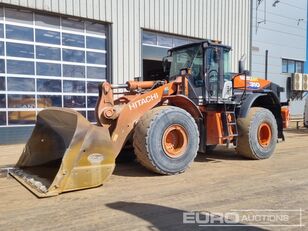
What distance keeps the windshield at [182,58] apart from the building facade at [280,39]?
12580mm

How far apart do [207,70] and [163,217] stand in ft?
15.2

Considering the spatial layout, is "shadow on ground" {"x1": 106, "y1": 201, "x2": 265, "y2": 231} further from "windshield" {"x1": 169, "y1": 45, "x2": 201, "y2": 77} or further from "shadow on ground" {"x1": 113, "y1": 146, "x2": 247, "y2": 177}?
"windshield" {"x1": 169, "y1": 45, "x2": 201, "y2": 77}

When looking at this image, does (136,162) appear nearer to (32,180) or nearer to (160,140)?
(160,140)

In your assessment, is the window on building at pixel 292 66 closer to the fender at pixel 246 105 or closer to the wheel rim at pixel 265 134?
the wheel rim at pixel 265 134

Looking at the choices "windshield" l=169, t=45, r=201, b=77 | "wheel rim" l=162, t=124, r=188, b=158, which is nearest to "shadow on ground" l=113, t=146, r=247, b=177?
"wheel rim" l=162, t=124, r=188, b=158

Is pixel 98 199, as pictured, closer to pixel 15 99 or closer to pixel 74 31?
pixel 15 99

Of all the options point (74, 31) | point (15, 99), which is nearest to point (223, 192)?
point (15, 99)

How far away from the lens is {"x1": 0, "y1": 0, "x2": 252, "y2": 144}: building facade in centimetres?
1258

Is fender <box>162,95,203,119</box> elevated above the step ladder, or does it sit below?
above

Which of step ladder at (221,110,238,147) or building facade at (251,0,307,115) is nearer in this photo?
step ladder at (221,110,238,147)

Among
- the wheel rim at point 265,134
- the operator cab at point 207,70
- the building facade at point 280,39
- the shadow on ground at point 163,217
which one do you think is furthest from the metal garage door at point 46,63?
the building facade at point 280,39

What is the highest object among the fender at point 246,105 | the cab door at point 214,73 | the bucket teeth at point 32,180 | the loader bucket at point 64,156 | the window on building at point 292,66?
the window on building at point 292,66

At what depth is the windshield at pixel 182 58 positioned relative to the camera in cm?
894

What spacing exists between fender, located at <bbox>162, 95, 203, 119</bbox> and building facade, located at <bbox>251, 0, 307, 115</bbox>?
13895mm
